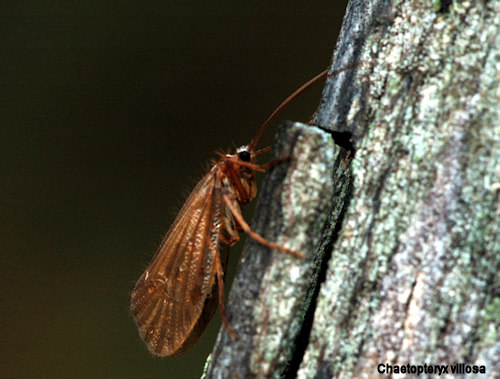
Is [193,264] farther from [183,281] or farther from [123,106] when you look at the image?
[123,106]

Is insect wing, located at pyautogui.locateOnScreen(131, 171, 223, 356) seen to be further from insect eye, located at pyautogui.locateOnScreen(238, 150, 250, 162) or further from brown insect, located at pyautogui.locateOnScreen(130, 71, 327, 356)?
insect eye, located at pyautogui.locateOnScreen(238, 150, 250, 162)

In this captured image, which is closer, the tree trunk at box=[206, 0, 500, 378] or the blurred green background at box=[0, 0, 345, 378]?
the tree trunk at box=[206, 0, 500, 378]

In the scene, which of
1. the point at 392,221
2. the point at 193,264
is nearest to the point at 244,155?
the point at 193,264

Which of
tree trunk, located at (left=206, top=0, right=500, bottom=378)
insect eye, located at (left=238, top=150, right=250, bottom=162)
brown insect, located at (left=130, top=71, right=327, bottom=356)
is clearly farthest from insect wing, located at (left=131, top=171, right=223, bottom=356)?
tree trunk, located at (left=206, top=0, right=500, bottom=378)

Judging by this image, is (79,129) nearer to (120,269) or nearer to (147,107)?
(147,107)

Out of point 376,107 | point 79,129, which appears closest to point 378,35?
point 376,107

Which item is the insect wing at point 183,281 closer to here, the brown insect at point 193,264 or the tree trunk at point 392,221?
the brown insect at point 193,264

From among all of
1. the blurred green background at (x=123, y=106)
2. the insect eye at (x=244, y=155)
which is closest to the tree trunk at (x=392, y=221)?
the insect eye at (x=244, y=155)
